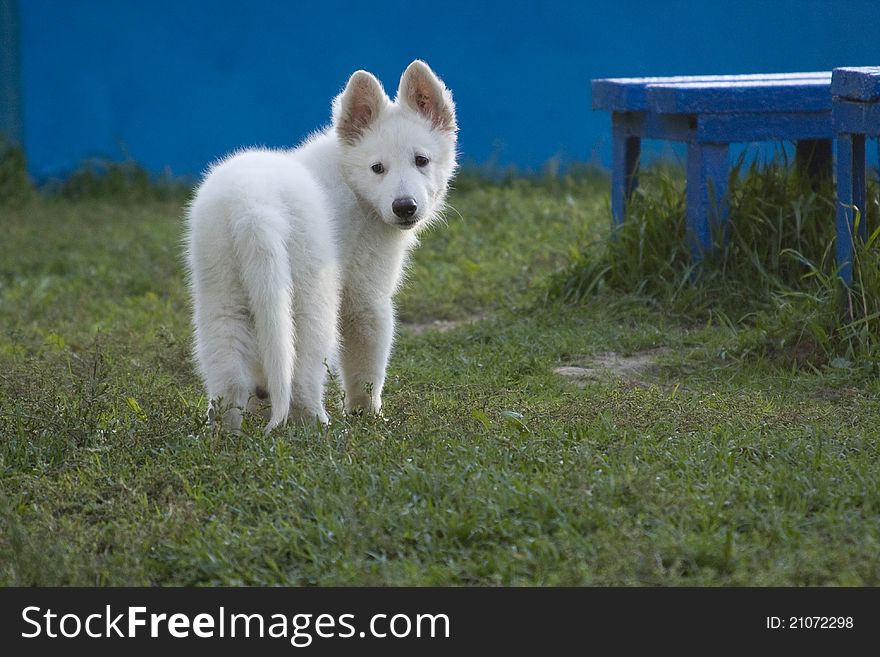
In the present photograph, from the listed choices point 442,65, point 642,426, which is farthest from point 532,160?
point 642,426

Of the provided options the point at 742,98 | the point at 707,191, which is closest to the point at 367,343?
the point at 707,191

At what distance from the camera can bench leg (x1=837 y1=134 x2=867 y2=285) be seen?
207 inches

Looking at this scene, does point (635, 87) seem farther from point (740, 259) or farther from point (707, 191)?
point (740, 259)

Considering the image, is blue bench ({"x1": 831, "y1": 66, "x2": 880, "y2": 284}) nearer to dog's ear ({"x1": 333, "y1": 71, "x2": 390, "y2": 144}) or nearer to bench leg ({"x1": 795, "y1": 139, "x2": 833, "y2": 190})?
bench leg ({"x1": 795, "y1": 139, "x2": 833, "y2": 190})

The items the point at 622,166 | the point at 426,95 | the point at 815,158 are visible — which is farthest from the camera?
the point at 622,166

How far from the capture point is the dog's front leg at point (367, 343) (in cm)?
482

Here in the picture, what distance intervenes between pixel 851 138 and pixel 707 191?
1.18 metres

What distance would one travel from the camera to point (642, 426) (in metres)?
4.21

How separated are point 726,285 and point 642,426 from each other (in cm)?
228

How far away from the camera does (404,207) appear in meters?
4.76

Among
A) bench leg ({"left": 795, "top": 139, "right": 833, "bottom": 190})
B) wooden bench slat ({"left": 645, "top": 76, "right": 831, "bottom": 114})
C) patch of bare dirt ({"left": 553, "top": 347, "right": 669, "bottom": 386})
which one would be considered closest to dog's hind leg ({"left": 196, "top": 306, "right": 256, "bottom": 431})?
patch of bare dirt ({"left": 553, "top": 347, "right": 669, "bottom": 386})

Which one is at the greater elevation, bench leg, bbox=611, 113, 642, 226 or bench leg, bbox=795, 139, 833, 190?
bench leg, bbox=611, 113, 642, 226

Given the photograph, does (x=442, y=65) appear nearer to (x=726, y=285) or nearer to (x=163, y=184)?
(x=163, y=184)
